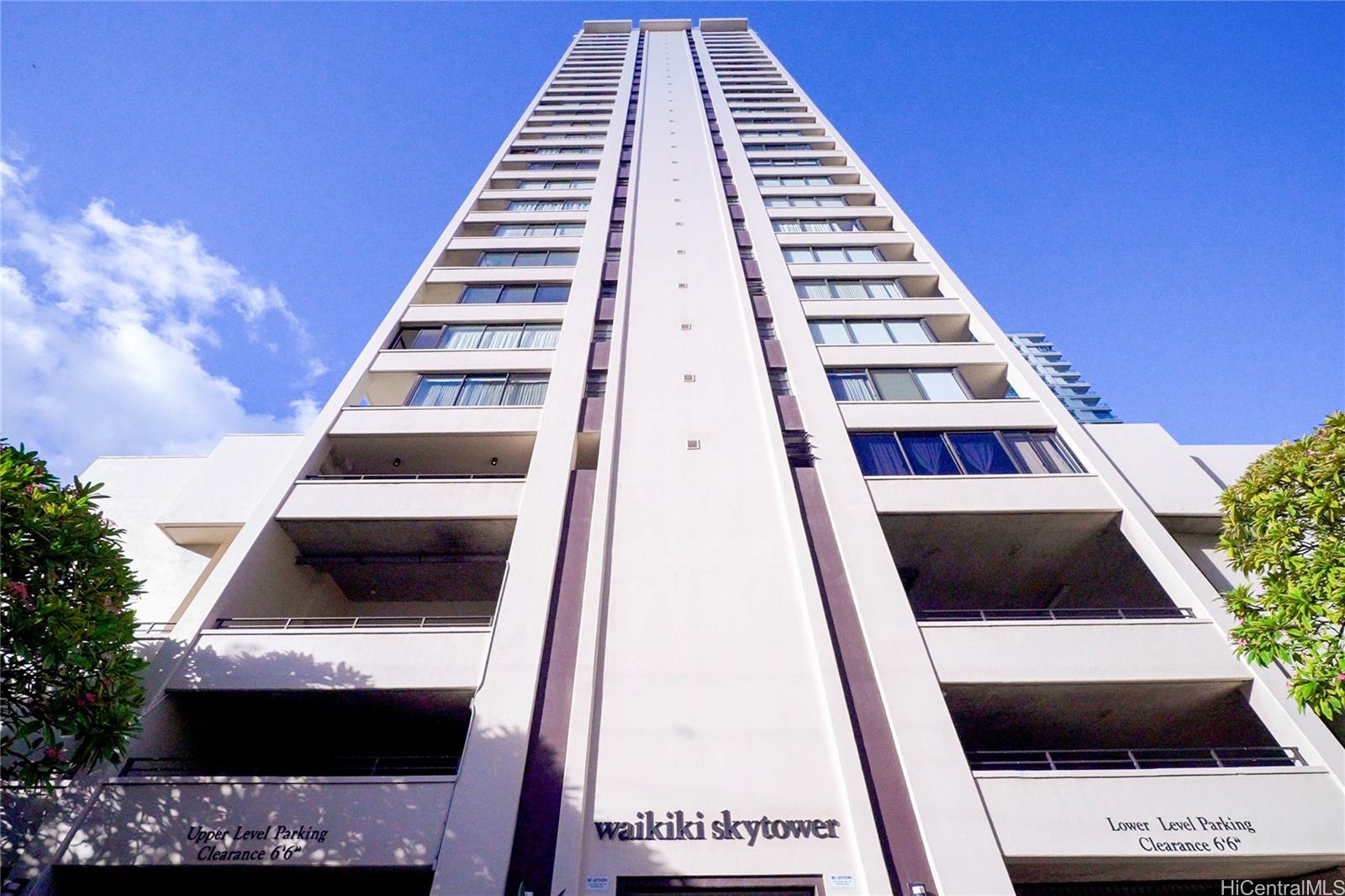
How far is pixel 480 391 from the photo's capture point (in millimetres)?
18156

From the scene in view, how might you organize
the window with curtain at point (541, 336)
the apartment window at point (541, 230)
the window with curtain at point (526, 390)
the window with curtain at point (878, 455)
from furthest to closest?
the apartment window at point (541, 230), the window with curtain at point (541, 336), the window with curtain at point (526, 390), the window with curtain at point (878, 455)

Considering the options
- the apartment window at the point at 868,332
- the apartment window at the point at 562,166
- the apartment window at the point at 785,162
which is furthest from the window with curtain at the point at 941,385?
the apartment window at the point at 562,166

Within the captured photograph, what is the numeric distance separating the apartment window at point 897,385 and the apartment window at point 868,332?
1521 mm

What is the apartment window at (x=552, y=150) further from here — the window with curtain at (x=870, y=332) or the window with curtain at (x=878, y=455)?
the window with curtain at (x=878, y=455)

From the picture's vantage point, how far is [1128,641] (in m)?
11.8

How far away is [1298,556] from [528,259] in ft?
74.2

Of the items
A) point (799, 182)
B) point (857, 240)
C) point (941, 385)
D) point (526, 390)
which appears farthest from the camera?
point (799, 182)

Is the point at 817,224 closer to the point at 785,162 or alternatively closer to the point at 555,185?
the point at 785,162

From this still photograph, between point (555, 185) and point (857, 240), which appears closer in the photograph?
point (857, 240)

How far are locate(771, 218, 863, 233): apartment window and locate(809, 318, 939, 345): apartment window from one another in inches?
291

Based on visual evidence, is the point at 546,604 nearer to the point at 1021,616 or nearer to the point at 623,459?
the point at 623,459

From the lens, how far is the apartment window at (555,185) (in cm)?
2958

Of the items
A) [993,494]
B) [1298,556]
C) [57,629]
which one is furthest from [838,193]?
[57,629]

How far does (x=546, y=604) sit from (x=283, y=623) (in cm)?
626
